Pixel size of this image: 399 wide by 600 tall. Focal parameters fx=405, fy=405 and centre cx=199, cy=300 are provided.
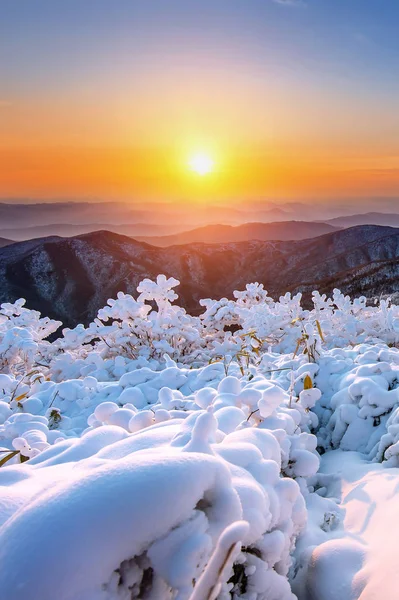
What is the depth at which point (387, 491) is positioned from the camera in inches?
80.0

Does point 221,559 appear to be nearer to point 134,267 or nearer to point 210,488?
point 210,488

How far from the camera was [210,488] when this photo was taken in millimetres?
1140

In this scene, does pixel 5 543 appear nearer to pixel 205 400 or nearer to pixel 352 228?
pixel 205 400

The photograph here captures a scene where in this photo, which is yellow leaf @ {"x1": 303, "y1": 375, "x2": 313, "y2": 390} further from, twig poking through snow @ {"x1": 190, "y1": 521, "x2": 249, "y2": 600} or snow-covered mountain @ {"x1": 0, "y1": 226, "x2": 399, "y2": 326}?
snow-covered mountain @ {"x1": 0, "y1": 226, "x2": 399, "y2": 326}

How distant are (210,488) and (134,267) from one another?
4969 centimetres

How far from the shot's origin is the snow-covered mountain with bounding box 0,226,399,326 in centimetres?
4719

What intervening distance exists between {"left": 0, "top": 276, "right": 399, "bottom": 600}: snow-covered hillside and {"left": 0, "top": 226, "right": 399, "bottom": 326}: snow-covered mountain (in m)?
37.3

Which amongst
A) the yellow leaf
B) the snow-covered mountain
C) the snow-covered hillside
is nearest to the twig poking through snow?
the snow-covered hillside

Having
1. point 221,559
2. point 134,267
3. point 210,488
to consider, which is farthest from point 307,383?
point 134,267

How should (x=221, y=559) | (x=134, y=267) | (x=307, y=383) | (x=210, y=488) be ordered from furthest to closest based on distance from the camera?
(x=134, y=267) → (x=307, y=383) → (x=210, y=488) → (x=221, y=559)

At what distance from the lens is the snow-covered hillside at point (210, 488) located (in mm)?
958

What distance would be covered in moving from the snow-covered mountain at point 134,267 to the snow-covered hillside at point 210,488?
37269mm

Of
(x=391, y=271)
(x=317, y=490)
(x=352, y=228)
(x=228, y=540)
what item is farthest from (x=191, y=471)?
(x=352, y=228)

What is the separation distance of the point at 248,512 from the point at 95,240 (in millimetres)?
54442
